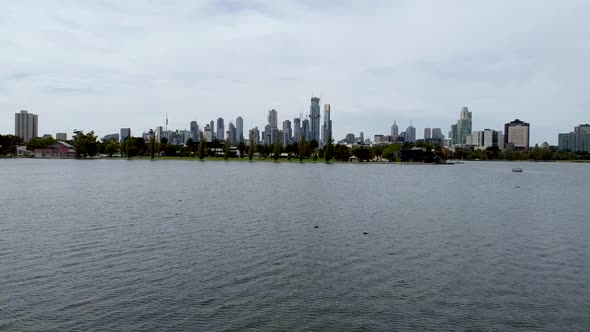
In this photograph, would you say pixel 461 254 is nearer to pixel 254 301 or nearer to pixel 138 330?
pixel 254 301

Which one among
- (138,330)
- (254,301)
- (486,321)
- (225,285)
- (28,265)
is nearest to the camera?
(138,330)

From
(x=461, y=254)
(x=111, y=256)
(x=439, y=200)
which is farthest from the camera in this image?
(x=439, y=200)

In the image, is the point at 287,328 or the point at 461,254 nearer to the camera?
the point at 287,328

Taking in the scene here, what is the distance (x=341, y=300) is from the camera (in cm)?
2250

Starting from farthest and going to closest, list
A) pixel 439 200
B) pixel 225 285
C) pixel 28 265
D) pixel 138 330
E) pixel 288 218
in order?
pixel 439 200 → pixel 288 218 → pixel 28 265 → pixel 225 285 → pixel 138 330

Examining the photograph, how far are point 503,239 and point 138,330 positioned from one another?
2954cm

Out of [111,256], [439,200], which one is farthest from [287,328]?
[439,200]

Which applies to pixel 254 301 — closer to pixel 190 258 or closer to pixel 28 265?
pixel 190 258

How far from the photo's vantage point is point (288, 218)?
47.1m

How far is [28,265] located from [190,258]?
8394 mm

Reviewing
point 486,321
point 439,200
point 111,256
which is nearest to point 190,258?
point 111,256

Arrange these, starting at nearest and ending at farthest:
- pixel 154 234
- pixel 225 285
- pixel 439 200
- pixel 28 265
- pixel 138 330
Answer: pixel 138 330, pixel 225 285, pixel 28 265, pixel 154 234, pixel 439 200

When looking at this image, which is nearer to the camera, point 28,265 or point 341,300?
point 341,300

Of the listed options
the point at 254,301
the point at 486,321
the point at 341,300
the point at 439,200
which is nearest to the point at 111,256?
the point at 254,301
